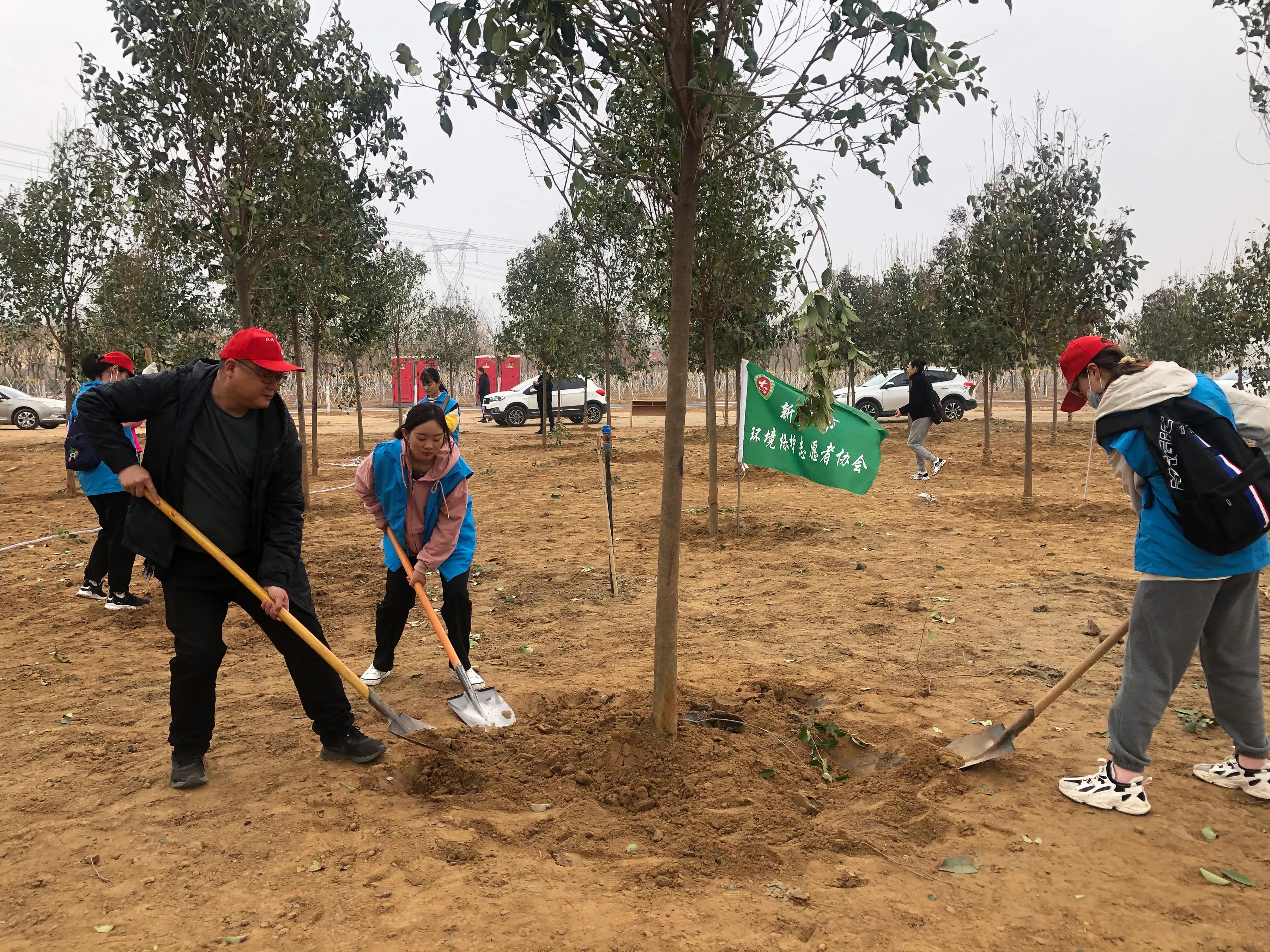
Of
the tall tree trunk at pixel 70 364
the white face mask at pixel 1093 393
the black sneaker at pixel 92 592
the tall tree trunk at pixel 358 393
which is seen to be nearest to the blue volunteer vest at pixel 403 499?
the white face mask at pixel 1093 393

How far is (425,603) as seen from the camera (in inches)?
170

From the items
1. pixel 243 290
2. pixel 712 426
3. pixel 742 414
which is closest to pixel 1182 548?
pixel 742 414

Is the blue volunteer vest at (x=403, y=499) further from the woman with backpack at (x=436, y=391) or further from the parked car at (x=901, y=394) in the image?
the parked car at (x=901, y=394)

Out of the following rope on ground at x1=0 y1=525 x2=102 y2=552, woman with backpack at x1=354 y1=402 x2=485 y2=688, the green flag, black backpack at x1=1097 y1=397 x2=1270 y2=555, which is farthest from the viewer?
rope on ground at x1=0 y1=525 x2=102 y2=552

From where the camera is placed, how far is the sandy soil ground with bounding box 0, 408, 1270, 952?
263 centimetres

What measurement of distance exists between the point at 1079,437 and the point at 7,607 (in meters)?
21.9

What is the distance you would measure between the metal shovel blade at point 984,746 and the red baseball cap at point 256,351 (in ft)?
10.6

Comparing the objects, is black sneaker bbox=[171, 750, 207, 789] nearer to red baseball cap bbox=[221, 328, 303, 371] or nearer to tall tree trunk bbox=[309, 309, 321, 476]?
red baseball cap bbox=[221, 328, 303, 371]

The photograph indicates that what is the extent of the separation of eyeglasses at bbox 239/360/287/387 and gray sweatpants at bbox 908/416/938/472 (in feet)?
36.3

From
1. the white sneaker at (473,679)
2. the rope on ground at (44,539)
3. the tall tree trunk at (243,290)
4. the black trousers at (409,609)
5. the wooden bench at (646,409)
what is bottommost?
the rope on ground at (44,539)

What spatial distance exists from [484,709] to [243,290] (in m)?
5.31

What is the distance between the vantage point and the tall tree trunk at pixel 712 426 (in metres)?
9.22

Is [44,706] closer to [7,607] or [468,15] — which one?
[7,607]

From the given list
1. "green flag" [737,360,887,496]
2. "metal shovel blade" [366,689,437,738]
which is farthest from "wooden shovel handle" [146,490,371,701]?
"green flag" [737,360,887,496]
